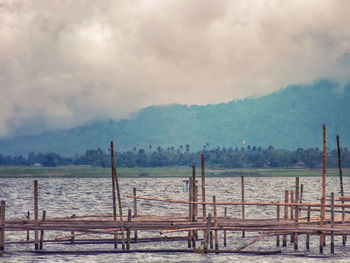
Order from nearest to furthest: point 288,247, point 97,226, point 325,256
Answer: point 97,226 < point 325,256 < point 288,247

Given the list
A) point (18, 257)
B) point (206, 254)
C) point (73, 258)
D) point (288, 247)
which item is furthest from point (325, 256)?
point (18, 257)

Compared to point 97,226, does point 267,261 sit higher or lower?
lower

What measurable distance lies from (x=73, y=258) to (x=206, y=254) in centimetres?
569

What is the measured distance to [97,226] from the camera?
21.4 meters

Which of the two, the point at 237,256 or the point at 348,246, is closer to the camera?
the point at 237,256

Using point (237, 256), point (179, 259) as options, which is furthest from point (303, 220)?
point (179, 259)

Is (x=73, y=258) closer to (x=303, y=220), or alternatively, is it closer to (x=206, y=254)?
(x=206, y=254)

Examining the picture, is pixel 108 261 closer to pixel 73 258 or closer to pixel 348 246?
pixel 73 258

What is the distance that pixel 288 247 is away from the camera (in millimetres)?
25328

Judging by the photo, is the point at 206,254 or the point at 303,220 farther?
the point at 303,220

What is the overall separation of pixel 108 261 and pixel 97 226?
1908mm

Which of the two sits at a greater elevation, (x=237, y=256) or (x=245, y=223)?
(x=245, y=223)

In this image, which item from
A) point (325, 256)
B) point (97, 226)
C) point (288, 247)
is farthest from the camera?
point (288, 247)

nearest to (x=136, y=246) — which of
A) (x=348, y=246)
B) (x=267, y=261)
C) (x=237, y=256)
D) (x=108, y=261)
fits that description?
(x=108, y=261)
